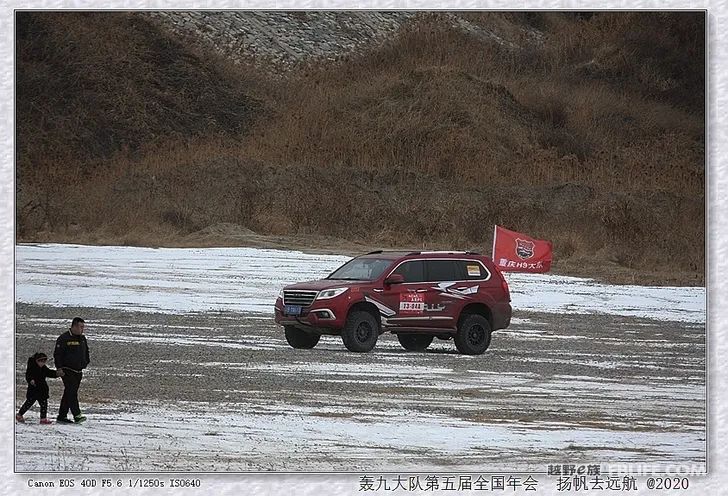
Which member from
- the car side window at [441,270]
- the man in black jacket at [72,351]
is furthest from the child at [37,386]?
the car side window at [441,270]

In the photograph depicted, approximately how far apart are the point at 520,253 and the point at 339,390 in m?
10.6

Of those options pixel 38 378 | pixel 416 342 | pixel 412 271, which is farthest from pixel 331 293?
pixel 38 378

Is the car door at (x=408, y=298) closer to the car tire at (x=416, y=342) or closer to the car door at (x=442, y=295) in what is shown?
the car door at (x=442, y=295)

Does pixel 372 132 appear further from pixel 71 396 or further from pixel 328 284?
pixel 71 396

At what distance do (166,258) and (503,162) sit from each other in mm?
12915

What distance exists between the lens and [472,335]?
72.5 feet

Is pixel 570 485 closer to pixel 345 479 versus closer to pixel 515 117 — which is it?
pixel 345 479

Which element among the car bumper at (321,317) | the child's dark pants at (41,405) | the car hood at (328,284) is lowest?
the child's dark pants at (41,405)

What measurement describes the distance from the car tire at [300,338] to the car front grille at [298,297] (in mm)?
1037

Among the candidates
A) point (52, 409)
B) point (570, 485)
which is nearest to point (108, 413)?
point (52, 409)

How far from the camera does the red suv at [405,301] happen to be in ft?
69.3

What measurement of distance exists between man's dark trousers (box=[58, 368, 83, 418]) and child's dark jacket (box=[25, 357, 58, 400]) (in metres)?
0.30

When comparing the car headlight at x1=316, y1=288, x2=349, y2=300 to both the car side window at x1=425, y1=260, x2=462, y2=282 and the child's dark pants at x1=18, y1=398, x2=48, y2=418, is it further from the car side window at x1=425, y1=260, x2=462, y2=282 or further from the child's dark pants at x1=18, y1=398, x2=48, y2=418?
the child's dark pants at x1=18, y1=398, x2=48, y2=418

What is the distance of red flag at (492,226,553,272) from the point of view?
29672mm
